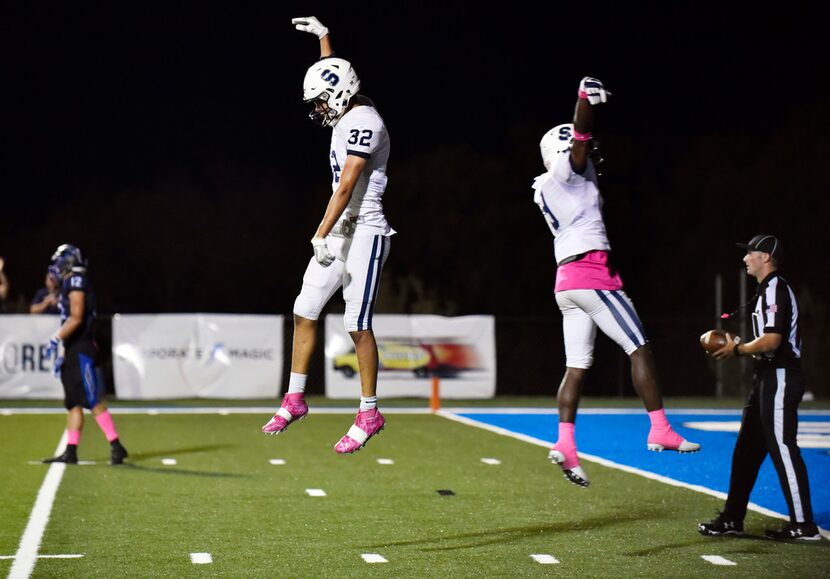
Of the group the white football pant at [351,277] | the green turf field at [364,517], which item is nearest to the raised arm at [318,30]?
the white football pant at [351,277]

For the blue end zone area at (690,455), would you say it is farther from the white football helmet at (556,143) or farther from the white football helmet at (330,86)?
the white football helmet at (330,86)

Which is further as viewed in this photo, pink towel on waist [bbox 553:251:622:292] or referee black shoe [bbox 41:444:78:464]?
referee black shoe [bbox 41:444:78:464]

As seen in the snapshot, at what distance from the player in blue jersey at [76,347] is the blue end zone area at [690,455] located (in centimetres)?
547

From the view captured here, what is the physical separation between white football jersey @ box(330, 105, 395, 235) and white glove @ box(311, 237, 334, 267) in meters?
0.26

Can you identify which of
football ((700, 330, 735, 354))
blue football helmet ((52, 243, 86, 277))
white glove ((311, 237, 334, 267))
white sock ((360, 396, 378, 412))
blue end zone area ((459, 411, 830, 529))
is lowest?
blue end zone area ((459, 411, 830, 529))

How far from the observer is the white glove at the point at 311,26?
23.1ft

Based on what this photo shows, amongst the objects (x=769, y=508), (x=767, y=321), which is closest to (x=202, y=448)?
(x=769, y=508)

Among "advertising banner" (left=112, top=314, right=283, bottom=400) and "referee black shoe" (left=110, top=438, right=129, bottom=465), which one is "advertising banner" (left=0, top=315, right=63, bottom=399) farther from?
"referee black shoe" (left=110, top=438, right=129, bottom=465)

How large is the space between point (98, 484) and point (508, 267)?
30905mm

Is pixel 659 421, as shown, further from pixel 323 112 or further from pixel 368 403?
pixel 323 112

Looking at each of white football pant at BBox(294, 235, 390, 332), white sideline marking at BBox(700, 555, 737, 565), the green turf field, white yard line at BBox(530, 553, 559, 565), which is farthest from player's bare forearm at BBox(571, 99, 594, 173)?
white sideline marking at BBox(700, 555, 737, 565)

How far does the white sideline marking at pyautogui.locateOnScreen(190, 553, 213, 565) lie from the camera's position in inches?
339

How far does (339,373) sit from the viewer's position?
82.4 ft

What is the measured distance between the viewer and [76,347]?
14.0 metres
